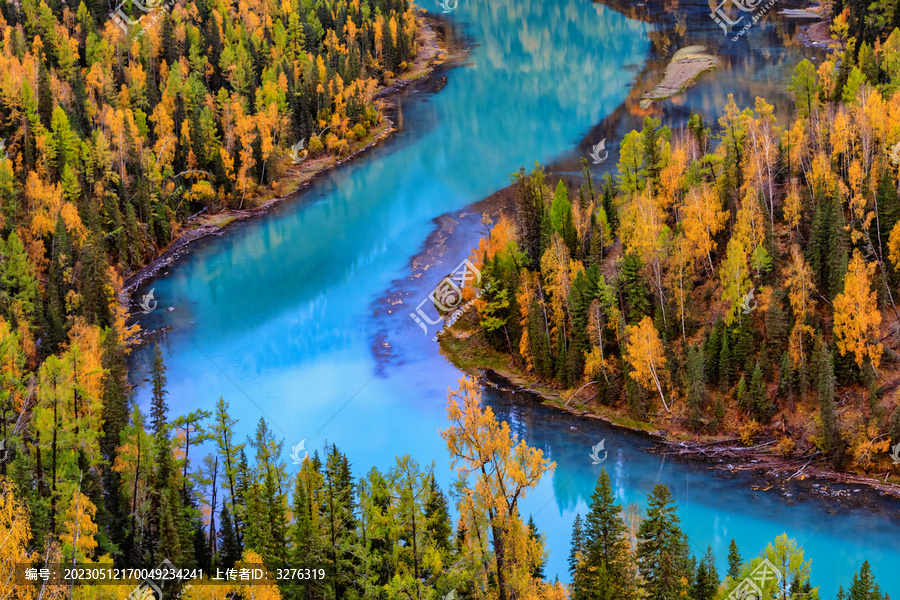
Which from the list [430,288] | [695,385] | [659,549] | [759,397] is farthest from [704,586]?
[430,288]

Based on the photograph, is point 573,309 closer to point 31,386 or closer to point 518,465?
point 518,465

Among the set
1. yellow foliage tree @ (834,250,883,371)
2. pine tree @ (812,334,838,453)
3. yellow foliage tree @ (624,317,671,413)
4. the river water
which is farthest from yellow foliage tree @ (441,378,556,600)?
yellow foliage tree @ (834,250,883,371)

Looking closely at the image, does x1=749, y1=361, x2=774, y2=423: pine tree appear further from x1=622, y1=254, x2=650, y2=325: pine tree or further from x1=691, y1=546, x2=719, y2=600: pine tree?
x1=691, y1=546, x2=719, y2=600: pine tree

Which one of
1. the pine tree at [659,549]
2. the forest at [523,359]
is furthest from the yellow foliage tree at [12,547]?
the pine tree at [659,549]

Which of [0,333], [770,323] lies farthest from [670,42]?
[0,333]

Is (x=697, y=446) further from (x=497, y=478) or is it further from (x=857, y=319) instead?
(x=497, y=478)

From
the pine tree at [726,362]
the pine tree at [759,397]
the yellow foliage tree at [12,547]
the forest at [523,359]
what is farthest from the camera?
the pine tree at [726,362]

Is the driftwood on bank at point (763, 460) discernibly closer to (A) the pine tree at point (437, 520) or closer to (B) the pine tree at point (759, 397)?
(B) the pine tree at point (759, 397)
